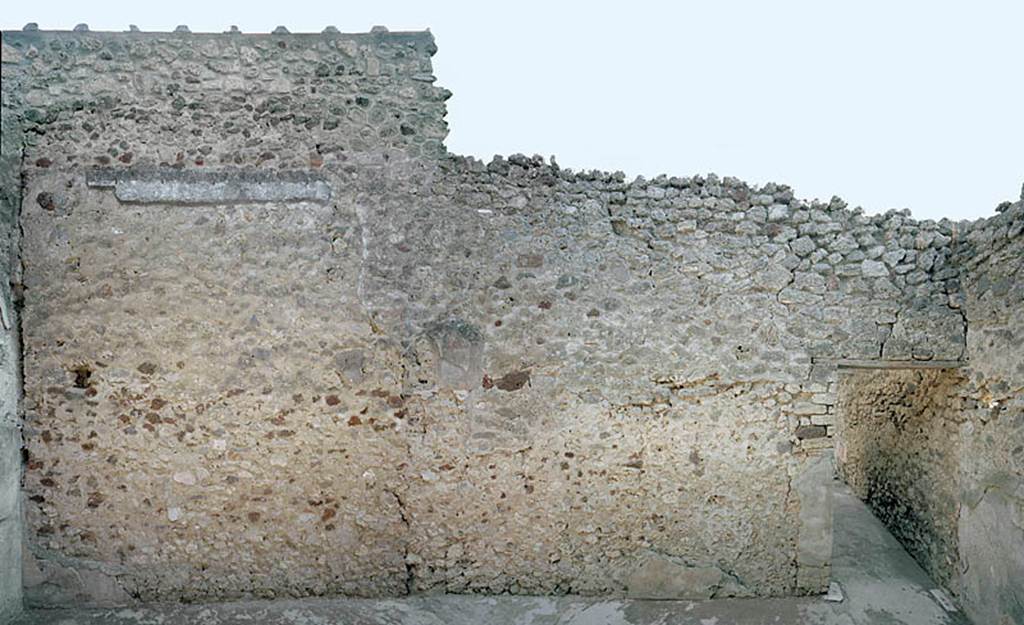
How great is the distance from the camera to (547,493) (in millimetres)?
4184

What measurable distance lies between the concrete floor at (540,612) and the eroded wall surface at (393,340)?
0.11 metres

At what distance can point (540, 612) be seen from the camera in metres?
4.05

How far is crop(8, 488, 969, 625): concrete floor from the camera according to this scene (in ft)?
12.8

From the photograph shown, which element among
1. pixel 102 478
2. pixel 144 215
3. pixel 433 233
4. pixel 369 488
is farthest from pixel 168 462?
pixel 433 233

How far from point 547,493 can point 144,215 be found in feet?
11.0

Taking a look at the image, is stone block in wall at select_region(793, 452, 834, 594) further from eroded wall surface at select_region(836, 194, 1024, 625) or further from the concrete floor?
eroded wall surface at select_region(836, 194, 1024, 625)

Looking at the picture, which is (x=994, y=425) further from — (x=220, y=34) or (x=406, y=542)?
(x=220, y=34)

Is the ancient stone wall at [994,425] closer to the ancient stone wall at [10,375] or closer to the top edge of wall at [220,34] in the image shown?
the top edge of wall at [220,34]

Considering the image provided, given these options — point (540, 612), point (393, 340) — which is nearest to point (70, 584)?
point (393, 340)

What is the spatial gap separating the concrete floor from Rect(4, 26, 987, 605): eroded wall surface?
0.36 ft

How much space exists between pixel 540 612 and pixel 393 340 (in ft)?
6.88

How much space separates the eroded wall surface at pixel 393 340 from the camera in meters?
4.04

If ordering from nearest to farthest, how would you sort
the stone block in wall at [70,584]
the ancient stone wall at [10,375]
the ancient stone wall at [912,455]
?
the ancient stone wall at [10,375] < the stone block in wall at [70,584] < the ancient stone wall at [912,455]

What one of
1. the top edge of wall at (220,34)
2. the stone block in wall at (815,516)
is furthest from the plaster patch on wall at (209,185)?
the stone block in wall at (815,516)
